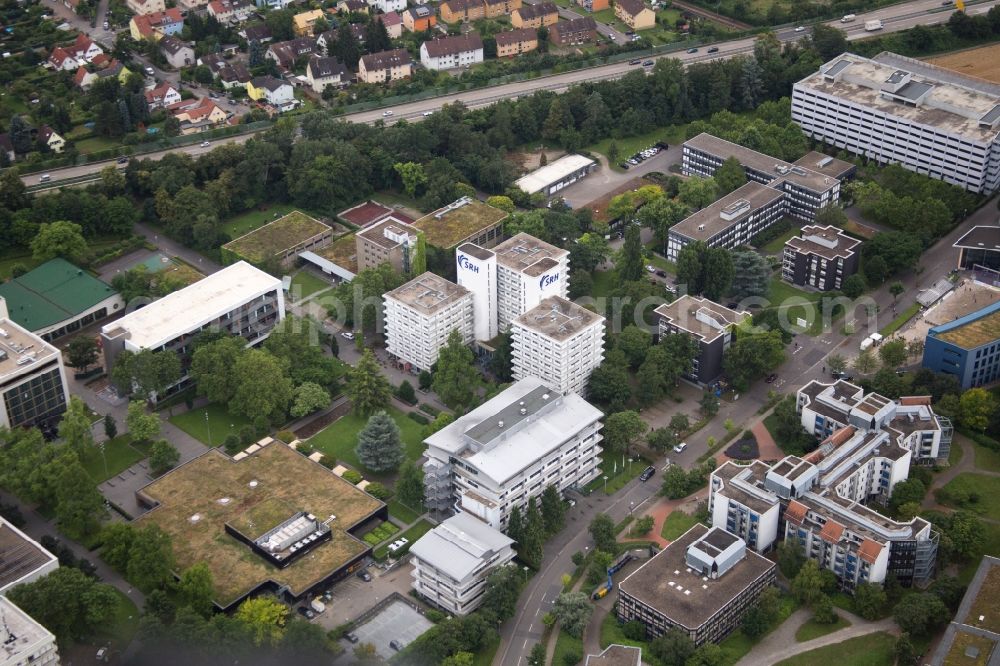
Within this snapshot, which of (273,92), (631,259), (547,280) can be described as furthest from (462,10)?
(547,280)

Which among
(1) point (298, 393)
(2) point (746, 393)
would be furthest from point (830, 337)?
(1) point (298, 393)

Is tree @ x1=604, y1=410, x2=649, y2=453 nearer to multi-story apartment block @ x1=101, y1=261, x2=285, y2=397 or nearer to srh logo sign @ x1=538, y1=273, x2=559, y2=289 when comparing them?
srh logo sign @ x1=538, y1=273, x2=559, y2=289

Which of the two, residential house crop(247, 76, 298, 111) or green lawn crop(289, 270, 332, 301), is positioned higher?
residential house crop(247, 76, 298, 111)

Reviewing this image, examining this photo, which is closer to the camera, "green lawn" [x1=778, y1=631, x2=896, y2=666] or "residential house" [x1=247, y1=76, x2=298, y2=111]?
"green lawn" [x1=778, y1=631, x2=896, y2=666]

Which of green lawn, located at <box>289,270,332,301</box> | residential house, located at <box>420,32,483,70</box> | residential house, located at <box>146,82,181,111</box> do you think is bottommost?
green lawn, located at <box>289,270,332,301</box>

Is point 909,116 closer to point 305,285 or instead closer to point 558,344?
point 558,344

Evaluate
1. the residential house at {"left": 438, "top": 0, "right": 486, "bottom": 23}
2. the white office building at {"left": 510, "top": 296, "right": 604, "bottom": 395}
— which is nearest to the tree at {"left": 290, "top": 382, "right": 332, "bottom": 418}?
the white office building at {"left": 510, "top": 296, "right": 604, "bottom": 395}

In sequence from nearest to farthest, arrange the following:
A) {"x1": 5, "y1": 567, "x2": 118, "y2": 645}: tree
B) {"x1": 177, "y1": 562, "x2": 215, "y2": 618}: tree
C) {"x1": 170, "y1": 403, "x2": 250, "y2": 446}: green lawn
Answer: {"x1": 5, "y1": 567, "x2": 118, "y2": 645}: tree < {"x1": 177, "y1": 562, "x2": 215, "y2": 618}: tree < {"x1": 170, "y1": 403, "x2": 250, "y2": 446}: green lawn
